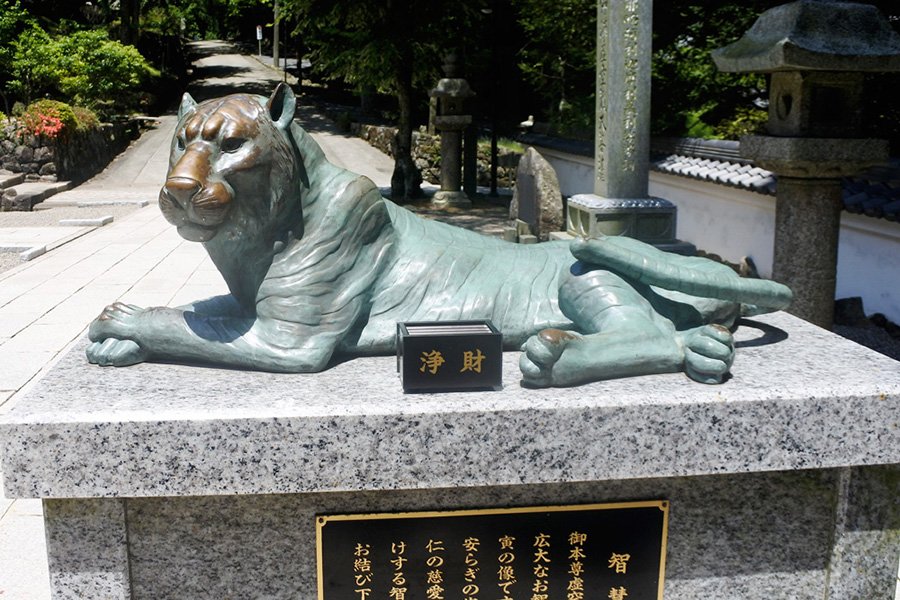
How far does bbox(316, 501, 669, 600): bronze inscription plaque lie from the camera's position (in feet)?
8.07

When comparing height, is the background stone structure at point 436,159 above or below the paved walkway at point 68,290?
above

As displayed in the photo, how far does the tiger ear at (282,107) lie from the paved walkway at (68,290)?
1.86m

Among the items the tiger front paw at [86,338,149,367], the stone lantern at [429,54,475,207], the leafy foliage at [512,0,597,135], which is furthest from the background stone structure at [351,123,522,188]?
the tiger front paw at [86,338,149,367]

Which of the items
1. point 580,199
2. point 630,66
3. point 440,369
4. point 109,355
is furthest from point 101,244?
point 440,369

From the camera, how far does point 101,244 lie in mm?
10734

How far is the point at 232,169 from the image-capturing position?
2.43m

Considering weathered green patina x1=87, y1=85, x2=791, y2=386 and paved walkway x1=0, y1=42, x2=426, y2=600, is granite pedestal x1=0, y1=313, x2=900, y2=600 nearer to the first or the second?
weathered green patina x1=87, y1=85, x2=791, y2=386

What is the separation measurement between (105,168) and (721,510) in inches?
818

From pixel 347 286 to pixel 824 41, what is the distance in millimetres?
4454

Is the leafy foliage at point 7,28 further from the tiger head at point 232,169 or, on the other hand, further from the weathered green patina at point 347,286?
the tiger head at point 232,169

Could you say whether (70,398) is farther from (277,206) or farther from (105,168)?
(105,168)

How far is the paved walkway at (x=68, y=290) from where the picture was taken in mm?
3285

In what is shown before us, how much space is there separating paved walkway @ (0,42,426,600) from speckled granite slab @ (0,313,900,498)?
1.03m

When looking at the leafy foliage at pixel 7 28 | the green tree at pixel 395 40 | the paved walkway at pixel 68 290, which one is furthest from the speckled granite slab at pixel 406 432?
the leafy foliage at pixel 7 28
